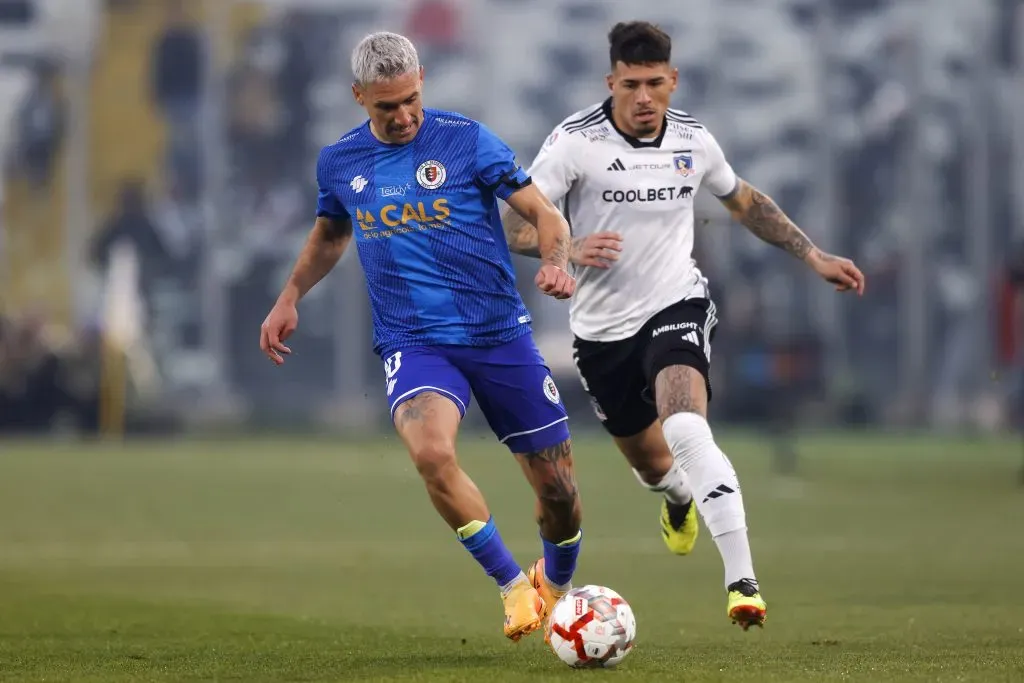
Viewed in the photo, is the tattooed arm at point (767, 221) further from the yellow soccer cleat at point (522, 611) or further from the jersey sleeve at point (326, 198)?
the yellow soccer cleat at point (522, 611)

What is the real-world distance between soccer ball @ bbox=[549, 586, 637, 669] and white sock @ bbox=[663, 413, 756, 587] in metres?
0.90

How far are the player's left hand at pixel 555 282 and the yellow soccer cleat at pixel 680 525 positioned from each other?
3315mm

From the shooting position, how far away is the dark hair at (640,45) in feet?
31.6

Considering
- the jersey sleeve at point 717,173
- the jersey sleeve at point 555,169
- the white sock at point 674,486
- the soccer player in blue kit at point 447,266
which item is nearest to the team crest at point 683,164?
the jersey sleeve at point 717,173

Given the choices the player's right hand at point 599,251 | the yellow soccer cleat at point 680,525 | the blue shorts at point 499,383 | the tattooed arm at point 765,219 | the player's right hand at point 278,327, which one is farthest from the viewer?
the yellow soccer cleat at point 680,525

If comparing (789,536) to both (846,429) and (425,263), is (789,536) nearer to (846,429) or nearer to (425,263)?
(425,263)

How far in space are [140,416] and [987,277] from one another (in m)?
15.3

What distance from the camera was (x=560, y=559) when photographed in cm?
943

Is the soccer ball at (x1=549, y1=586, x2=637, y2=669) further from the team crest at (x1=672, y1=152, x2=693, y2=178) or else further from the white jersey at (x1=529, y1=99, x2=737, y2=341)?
the team crest at (x1=672, y1=152, x2=693, y2=178)

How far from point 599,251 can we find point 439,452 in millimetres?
1759

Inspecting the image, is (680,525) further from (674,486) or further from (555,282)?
(555,282)

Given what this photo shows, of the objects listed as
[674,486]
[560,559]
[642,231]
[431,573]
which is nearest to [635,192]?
[642,231]

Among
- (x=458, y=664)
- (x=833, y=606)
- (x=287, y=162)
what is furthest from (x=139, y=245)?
(x=458, y=664)

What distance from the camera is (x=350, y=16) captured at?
3706cm
